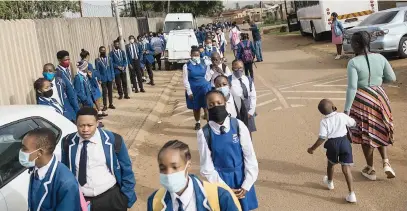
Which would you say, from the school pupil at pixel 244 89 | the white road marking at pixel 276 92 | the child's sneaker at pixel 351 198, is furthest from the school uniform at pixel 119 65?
the child's sneaker at pixel 351 198

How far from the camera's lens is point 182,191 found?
8.39ft

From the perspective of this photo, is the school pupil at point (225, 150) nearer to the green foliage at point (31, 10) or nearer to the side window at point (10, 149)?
the side window at point (10, 149)

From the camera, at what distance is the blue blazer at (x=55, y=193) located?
3.01 m

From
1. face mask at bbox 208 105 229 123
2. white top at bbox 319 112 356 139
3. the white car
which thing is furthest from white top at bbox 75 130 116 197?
white top at bbox 319 112 356 139

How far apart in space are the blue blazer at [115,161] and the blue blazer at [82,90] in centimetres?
559

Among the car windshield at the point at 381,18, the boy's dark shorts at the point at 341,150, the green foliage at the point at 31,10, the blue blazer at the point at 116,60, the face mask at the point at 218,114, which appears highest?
the green foliage at the point at 31,10

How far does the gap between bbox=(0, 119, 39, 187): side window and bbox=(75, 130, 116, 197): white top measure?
80cm

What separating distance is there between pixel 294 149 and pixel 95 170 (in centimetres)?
440

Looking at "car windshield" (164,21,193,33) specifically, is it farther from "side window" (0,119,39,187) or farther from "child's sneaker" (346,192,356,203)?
"side window" (0,119,39,187)

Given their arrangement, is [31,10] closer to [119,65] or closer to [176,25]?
[119,65]

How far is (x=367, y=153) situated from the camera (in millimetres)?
5746

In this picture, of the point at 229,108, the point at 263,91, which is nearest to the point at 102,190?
the point at 229,108

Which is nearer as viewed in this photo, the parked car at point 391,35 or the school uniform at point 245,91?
the school uniform at point 245,91

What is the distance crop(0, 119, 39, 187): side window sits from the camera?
394 cm
